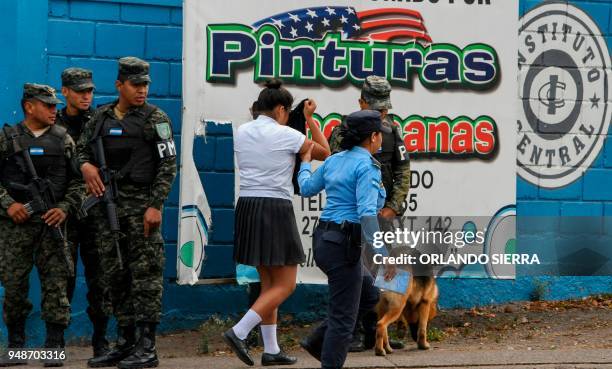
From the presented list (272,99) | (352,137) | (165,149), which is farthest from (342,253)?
(165,149)

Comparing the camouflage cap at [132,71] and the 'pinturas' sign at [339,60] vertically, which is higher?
the 'pinturas' sign at [339,60]

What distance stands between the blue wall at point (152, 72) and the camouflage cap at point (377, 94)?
1.43 m

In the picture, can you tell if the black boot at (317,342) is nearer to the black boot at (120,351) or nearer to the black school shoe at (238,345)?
the black school shoe at (238,345)

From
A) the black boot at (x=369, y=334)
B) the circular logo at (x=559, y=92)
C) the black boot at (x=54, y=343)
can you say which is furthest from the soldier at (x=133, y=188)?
the circular logo at (x=559, y=92)

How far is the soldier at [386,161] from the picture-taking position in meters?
8.30

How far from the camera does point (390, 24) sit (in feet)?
29.3

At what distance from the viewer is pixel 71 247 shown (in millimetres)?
8281

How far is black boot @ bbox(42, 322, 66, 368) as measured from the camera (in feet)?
26.2

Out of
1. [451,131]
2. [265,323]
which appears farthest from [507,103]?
[265,323]

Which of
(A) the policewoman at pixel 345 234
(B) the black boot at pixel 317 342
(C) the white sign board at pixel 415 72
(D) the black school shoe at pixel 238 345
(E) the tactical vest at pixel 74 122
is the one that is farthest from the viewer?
(C) the white sign board at pixel 415 72

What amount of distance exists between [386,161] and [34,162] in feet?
8.44

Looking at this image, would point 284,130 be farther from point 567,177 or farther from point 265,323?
point 567,177

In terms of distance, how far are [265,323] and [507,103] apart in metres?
2.82

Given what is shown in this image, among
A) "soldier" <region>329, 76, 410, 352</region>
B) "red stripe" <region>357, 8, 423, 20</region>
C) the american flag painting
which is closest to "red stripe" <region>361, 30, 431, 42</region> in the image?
the american flag painting
